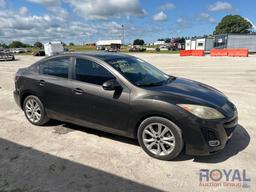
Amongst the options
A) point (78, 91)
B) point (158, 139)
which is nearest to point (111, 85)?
point (78, 91)

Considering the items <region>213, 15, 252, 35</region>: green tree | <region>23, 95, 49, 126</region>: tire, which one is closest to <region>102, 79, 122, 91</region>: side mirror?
<region>23, 95, 49, 126</region>: tire

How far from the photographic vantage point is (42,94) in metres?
5.27

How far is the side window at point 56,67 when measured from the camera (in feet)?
16.5

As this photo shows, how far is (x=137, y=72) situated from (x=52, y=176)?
7.51ft

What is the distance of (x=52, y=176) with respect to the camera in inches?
141

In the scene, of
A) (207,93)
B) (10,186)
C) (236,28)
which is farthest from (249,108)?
(236,28)

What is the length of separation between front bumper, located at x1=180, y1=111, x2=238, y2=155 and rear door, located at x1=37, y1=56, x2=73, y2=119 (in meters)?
2.27

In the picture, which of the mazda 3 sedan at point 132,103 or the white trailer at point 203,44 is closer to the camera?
the mazda 3 sedan at point 132,103

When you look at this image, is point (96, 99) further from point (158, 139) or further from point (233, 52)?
point (233, 52)

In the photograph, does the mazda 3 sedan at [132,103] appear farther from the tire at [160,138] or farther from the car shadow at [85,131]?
the car shadow at [85,131]

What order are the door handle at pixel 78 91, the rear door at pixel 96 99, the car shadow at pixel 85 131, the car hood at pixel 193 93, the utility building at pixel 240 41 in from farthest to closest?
the utility building at pixel 240 41, the car shadow at pixel 85 131, the door handle at pixel 78 91, the rear door at pixel 96 99, the car hood at pixel 193 93

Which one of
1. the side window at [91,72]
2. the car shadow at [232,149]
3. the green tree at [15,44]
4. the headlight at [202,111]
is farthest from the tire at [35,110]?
the green tree at [15,44]

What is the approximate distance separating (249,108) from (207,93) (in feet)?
10.1

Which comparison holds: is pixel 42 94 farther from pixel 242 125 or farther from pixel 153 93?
pixel 242 125
